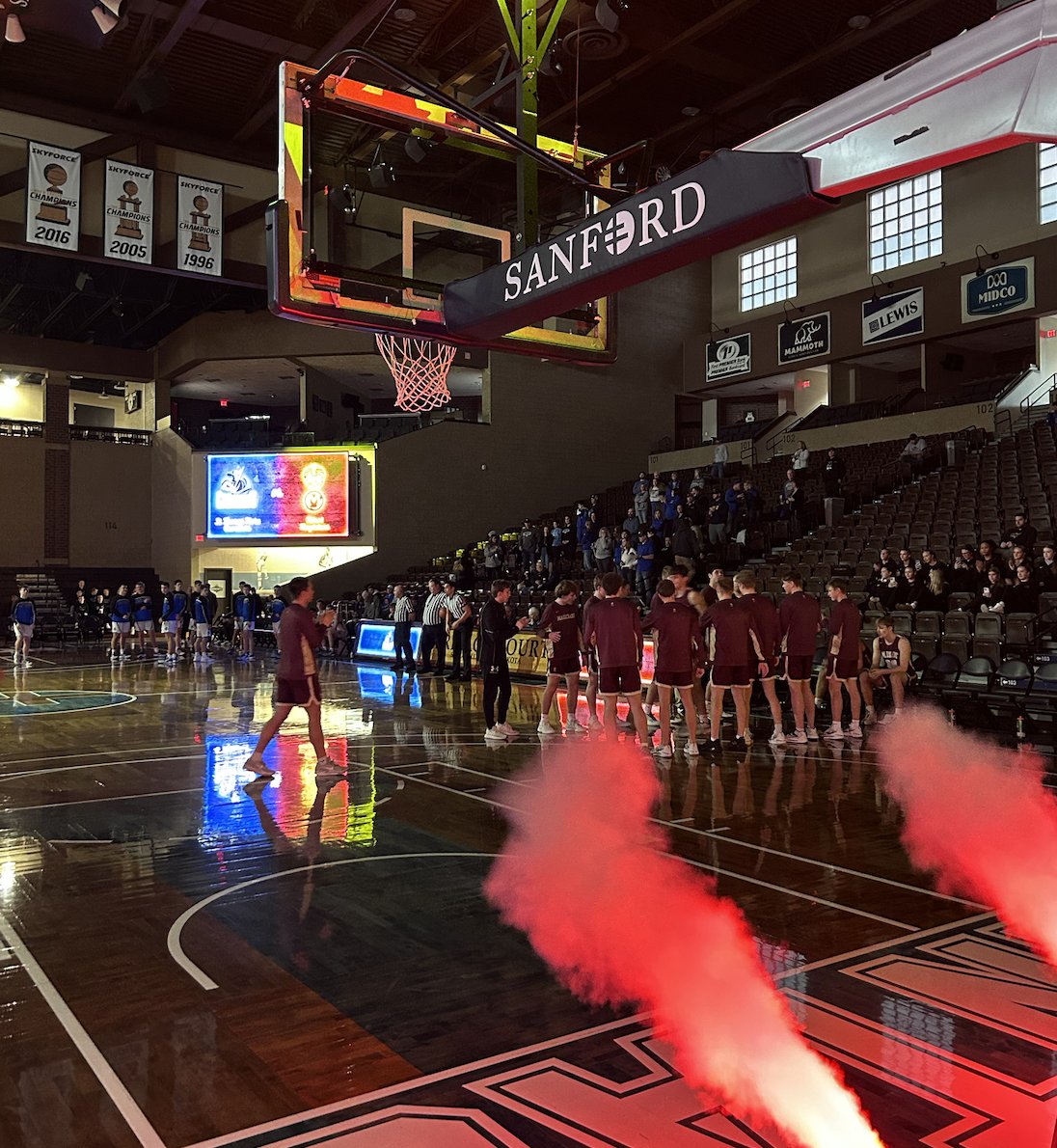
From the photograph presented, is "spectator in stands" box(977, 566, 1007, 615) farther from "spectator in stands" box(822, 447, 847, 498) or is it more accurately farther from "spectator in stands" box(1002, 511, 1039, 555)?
"spectator in stands" box(822, 447, 847, 498)

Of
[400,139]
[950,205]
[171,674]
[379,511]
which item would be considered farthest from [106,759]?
[950,205]

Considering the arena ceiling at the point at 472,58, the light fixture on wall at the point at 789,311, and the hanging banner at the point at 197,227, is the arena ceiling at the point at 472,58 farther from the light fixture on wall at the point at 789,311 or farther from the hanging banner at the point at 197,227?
the light fixture on wall at the point at 789,311

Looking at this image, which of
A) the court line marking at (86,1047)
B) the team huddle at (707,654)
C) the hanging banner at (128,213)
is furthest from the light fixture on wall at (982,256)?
the court line marking at (86,1047)

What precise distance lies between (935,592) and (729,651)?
4431 mm

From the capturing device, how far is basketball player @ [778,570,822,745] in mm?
9641

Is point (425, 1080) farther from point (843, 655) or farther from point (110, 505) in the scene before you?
point (110, 505)

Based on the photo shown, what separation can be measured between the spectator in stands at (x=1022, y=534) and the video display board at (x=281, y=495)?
17563mm

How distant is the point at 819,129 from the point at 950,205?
22.6m

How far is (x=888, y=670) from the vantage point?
34.9 feet

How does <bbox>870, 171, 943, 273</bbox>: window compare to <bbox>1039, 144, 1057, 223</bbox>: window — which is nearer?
<bbox>1039, 144, 1057, 223</bbox>: window

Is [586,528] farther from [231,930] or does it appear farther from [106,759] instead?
[231,930]

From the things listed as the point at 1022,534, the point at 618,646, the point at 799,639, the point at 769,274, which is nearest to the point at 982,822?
the point at 618,646

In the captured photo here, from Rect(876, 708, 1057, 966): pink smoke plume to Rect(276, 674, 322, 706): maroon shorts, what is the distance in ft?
15.0

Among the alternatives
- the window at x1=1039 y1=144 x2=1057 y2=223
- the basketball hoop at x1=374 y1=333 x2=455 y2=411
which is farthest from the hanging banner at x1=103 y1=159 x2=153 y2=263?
the window at x1=1039 y1=144 x2=1057 y2=223
